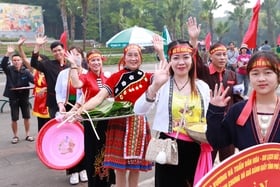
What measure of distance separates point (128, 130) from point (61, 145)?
4.82ft

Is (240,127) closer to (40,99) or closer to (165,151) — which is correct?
(165,151)

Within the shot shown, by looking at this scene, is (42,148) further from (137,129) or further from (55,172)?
(137,129)

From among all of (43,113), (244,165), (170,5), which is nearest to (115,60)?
(170,5)

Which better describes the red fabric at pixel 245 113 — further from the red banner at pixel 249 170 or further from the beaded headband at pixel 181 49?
the beaded headband at pixel 181 49

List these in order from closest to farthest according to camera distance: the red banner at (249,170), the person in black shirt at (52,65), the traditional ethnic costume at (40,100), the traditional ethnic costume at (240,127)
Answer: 1. the red banner at (249,170)
2. the traditional ethnic costume at (240,127)
3. the person in black shirt at (52,65)
4. the traditional ethnic costume at (40,100)

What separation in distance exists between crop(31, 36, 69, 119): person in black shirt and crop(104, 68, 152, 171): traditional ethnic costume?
1762mm

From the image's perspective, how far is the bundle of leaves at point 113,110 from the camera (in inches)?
136

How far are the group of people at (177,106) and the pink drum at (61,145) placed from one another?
0.95 feet

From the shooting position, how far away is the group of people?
85.8 inches

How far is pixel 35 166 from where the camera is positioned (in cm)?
553

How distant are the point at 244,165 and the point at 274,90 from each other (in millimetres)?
635

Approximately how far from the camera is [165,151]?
2795 mm

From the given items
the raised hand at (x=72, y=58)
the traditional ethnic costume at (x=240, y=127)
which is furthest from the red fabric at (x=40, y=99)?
the traditional ethnic costume at (x=240, y=127)

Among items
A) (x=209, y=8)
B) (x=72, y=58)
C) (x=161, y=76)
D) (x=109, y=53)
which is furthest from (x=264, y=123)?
(x=209, y=8)
